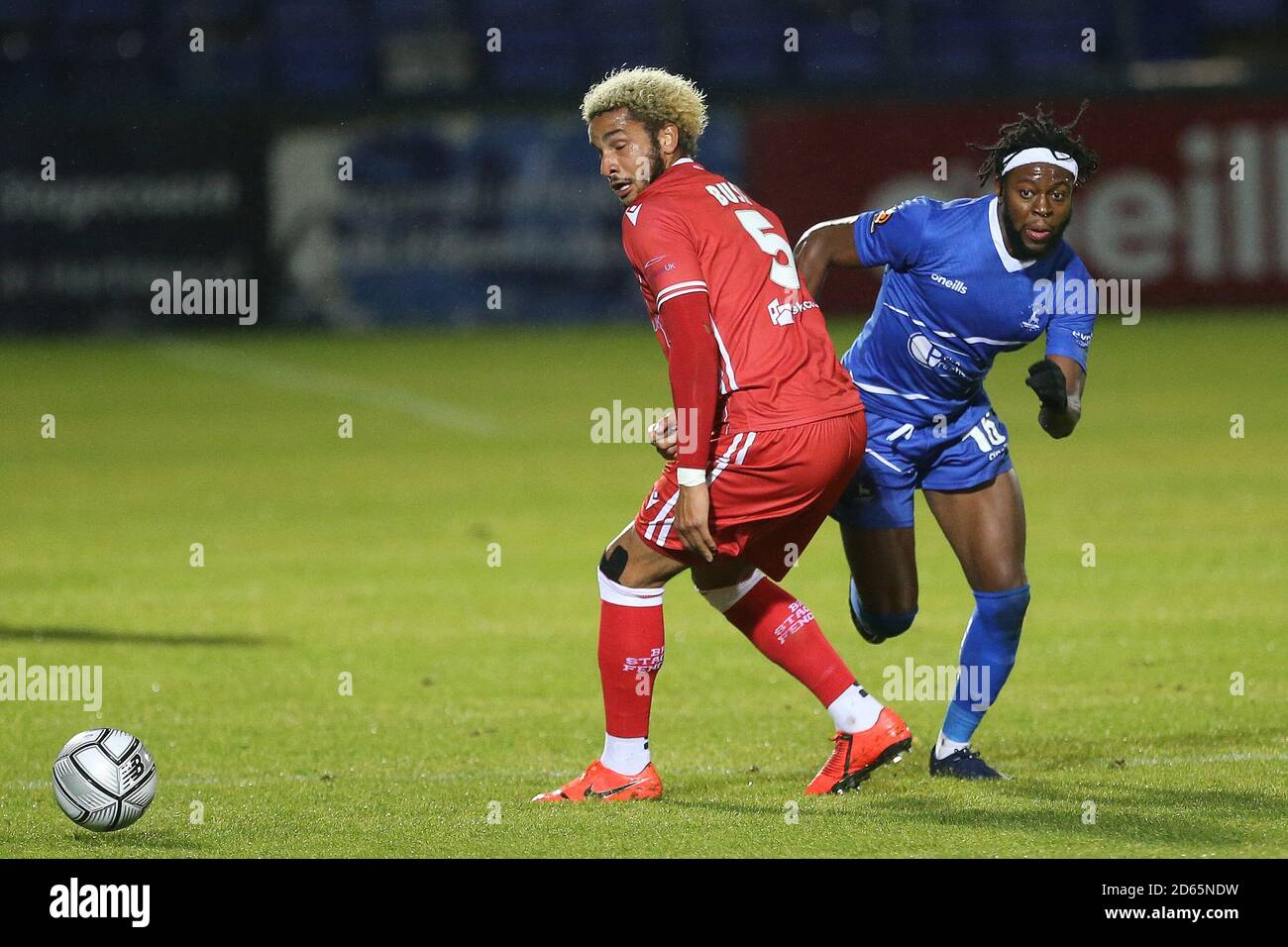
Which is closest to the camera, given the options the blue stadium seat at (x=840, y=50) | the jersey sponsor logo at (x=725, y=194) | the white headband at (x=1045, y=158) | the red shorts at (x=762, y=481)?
the red shorts at (x=762, y=481)

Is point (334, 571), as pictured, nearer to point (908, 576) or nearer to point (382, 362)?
point (908, 576)

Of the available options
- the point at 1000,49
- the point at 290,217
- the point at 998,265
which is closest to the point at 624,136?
the point at 998,265

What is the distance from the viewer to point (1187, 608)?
9.10 metres

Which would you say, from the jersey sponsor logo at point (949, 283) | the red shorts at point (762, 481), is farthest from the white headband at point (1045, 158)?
the red shorts at point (762, 481)

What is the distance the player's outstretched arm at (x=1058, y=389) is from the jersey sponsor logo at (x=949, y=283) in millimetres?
373

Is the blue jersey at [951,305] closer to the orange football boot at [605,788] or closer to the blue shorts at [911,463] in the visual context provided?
the blue shorts at [911,463]

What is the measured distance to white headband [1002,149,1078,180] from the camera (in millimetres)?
5941

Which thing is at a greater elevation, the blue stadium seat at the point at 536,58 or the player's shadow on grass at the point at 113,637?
the blue stadium seat at the point at 536,58

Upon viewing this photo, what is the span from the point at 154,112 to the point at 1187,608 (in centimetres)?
1731

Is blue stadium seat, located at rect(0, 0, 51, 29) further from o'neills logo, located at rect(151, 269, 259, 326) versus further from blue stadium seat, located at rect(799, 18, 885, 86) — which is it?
blue stadium seat, located at rect(799, 18, 885, 86)

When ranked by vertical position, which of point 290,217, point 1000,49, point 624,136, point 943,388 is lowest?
point 943,388

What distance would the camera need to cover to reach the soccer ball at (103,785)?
18.0 feet

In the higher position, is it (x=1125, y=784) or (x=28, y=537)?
(x=28, y=537)

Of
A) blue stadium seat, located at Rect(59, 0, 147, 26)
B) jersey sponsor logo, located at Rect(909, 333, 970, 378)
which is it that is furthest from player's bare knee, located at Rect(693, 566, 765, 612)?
blue stadium seat, located at Rect(59, 0, 147, 26)
